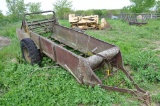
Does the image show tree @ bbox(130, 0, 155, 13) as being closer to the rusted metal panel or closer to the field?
the rusted metal panel

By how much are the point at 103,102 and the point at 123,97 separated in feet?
1.42

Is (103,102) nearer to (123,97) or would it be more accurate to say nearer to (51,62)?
(123,97)

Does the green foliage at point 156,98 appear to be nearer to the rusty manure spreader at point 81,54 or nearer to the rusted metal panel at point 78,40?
the rusty manure spreader at point 81,54

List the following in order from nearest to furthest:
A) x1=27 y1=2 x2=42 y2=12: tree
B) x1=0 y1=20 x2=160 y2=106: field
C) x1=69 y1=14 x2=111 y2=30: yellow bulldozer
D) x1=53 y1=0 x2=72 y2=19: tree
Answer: x1=0 y1=20 x2=160 y2=106: field → x1=69 y1=14 x2=111 y2=30: yellow bulldozer → x1=27 y1=2 x2=42 y2=12: tree → x1=53 y1=0 x2=72 y2=19: tree

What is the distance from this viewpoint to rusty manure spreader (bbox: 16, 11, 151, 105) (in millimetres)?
3578

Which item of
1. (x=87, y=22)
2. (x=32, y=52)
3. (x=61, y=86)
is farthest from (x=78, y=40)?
(x=87, y=22)

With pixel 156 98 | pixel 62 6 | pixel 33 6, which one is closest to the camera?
pixel 156 98

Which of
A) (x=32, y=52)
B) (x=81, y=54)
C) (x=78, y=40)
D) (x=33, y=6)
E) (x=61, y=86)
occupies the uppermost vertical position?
(x=33, y=6)

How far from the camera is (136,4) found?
2083cm

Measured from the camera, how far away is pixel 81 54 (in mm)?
5035

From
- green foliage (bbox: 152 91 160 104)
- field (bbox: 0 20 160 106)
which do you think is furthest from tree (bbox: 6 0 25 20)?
green foliage (bbox: 152 91 160 104)

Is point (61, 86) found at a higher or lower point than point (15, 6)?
lower

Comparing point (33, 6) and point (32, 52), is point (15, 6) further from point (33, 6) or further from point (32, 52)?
point (32, 52)

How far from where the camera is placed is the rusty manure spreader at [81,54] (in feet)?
11.7
